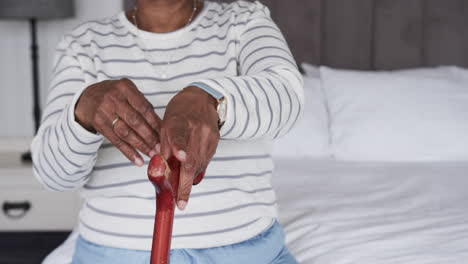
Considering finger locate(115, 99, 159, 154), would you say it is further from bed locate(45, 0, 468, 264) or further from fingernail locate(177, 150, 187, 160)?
bed locate(45, 0, 468, 264)

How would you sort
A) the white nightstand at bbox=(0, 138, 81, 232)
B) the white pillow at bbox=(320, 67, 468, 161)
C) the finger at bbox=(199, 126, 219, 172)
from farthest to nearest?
1. the white nightstand at bbox=(0, 138, 81, 232)
2. the white pillow at bbox=(320, 67, 468, 161)
3. the finger at bbox=(199, 126, 219, 172)

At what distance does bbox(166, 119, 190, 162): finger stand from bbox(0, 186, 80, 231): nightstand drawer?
2.00 m

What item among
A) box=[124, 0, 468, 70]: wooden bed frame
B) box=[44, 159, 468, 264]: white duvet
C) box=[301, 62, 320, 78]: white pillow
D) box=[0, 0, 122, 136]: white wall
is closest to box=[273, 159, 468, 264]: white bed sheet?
box=[44, 159, 468, 264]: white duvet

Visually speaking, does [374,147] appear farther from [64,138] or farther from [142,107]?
[142,107]

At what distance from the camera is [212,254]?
1.02 m

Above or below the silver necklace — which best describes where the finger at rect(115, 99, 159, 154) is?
above

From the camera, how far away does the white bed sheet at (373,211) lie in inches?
52.7

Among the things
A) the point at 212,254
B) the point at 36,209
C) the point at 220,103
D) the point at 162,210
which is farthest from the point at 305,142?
the point at 162,210

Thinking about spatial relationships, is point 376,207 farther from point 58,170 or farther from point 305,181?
point 58,170

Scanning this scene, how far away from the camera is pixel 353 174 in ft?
6.60

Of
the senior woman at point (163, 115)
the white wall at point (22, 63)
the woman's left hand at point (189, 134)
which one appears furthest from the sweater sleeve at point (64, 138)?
the white wall at point (22, 63)

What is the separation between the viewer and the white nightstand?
249 cm

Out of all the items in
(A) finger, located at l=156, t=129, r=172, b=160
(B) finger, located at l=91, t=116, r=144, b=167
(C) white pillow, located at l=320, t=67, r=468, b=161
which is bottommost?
(C) white pillow, located at l=320, t=67, r=468, b=161

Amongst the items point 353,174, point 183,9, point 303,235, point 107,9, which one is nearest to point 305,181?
point 353,174
